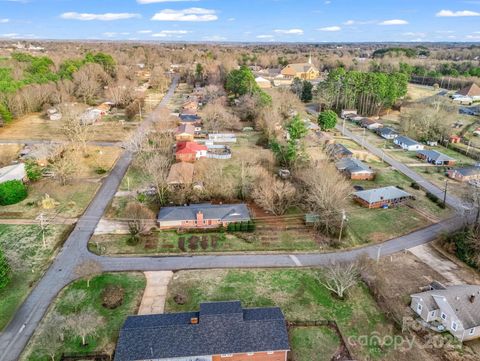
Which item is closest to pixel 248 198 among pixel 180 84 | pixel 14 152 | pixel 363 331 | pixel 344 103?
pixel 363 331

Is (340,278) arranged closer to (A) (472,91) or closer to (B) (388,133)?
(B) (388,133)

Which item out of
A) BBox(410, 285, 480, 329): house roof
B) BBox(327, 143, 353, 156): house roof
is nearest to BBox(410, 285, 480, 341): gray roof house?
BBox(410, 285, 480, 329): house roof

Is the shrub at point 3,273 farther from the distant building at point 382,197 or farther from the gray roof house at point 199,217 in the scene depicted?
the distant building at point 382,197

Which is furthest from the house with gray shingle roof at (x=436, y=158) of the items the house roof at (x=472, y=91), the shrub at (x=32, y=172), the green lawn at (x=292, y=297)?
the shrub at (x=32, y=172)

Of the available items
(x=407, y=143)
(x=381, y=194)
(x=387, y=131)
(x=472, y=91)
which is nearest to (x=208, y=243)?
(x=381, y=194)

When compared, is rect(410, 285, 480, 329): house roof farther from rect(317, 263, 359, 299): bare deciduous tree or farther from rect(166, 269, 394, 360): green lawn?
rect(317, 263, 359, 299): bare deciduous tree

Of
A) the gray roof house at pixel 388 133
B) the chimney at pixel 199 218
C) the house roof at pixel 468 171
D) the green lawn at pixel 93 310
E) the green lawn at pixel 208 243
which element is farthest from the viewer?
the gray roof house at pixel 388 133
